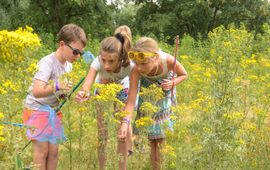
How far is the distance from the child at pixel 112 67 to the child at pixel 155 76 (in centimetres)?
13

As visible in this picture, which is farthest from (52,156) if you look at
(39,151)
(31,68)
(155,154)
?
(31,68)

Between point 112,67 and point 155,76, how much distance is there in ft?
1.32

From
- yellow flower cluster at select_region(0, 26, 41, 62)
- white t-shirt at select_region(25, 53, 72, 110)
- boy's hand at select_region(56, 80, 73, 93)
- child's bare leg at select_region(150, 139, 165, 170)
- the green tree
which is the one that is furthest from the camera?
the green tree

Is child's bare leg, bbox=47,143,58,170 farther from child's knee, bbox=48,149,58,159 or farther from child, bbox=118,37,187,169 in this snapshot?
child, bbox=118,37,187,169

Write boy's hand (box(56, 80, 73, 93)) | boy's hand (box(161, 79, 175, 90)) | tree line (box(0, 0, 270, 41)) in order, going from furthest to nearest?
tree line (box(0, 0, 270, 41)) → boy's hand (box(161, 79, 175, 90)) → boy's hand (box(56, 80, 73, 93))

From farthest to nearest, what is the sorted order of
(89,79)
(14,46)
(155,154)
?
(155,154)
(89,79)
(14,46)

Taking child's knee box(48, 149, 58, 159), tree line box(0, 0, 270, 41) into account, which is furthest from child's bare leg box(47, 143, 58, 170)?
tree line box(0, 0, 270, 41)

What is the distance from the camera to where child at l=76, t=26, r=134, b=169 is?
134 inches

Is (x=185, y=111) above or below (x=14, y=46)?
below

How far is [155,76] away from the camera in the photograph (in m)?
3.66

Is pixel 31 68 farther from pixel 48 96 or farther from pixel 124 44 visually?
pixel 124 44

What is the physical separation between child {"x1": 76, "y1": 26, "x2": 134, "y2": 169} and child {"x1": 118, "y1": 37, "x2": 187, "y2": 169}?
0.43ft

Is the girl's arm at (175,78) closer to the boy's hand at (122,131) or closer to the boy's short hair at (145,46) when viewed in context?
the boy's short hair at (145,46)

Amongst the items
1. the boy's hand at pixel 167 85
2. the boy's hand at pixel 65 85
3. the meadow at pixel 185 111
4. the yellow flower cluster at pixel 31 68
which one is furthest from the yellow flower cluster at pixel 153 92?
the yellow flower cluster at pixel 31 68
